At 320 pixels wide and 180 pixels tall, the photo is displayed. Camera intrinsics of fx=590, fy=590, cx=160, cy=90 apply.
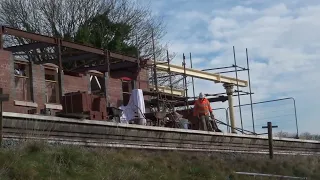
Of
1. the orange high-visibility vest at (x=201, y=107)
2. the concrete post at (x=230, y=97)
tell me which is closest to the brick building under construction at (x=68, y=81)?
the orange high-visibility vest at (x=201, y=107)

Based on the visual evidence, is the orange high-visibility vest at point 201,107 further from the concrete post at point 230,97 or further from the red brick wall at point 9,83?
the concrete post at point 230,97

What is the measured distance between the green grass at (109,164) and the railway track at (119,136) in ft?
1.82

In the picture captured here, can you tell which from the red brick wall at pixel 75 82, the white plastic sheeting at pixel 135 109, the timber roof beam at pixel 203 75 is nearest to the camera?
the white plastic sheeting at pixel 135 109

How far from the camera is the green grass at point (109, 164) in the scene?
12.5 m

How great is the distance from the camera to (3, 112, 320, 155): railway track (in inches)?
592

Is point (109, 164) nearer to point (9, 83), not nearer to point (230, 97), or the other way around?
point (9, 83)

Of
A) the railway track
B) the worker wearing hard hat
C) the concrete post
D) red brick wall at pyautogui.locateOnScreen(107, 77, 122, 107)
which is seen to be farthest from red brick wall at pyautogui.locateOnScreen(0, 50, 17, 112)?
the concrete post

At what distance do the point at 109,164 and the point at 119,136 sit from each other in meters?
3.70

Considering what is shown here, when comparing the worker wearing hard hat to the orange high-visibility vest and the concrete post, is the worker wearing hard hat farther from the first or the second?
the concrete post

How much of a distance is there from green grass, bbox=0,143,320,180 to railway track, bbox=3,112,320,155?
556 millimetres

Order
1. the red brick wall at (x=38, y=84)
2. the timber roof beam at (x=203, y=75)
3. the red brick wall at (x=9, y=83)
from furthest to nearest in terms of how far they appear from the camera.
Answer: the timber roof beam at (x=203, y=75) < the red brick wall at (x=38, y=84) < the red brick wall at (x=9, y=83)

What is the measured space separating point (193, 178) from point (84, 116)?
380cm

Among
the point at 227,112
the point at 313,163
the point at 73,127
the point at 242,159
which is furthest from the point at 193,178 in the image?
the point at 227,112

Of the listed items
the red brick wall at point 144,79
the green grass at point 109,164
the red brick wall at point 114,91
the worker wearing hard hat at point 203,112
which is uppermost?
the red brick wall at point 144,79
